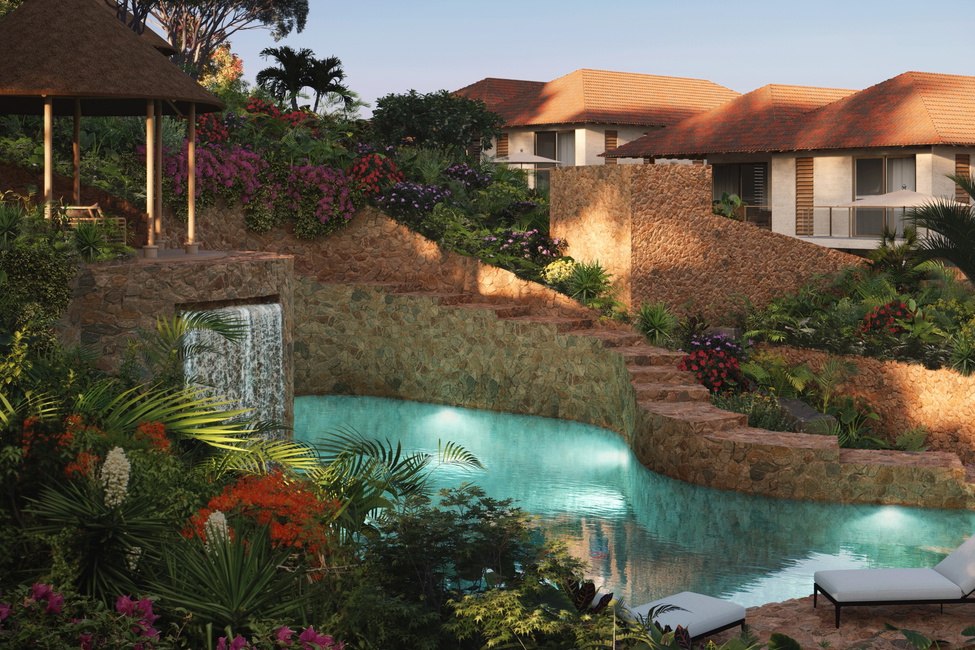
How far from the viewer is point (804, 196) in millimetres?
29312

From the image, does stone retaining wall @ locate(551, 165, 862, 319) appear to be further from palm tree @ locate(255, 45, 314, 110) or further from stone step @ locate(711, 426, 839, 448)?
palm tree @ locate(255, 45, 314, 110)

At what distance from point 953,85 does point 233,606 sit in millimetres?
27164

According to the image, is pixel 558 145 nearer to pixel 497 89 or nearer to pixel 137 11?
pixel 497 89

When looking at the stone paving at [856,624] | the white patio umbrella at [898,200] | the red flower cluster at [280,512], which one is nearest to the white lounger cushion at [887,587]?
the stone paving at [856,624]

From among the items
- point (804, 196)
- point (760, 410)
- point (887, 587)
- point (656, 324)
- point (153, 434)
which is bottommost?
point (887, 587)

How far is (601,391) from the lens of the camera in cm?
1773

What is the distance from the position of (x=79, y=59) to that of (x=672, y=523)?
906cm

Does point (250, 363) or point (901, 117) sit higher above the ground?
point (901, 117)

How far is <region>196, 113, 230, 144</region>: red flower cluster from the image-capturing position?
→ 20906mm

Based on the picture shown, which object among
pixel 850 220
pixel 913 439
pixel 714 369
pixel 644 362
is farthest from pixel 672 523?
pixel 850 220

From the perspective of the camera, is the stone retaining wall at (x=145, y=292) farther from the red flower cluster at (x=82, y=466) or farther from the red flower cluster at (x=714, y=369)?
the red flower cluster at (x=714, y=369)

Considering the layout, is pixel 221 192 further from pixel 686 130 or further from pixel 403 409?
pixel 686 130

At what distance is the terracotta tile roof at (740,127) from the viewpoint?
29375 mm

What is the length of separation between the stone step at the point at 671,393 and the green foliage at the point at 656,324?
2222 mm
